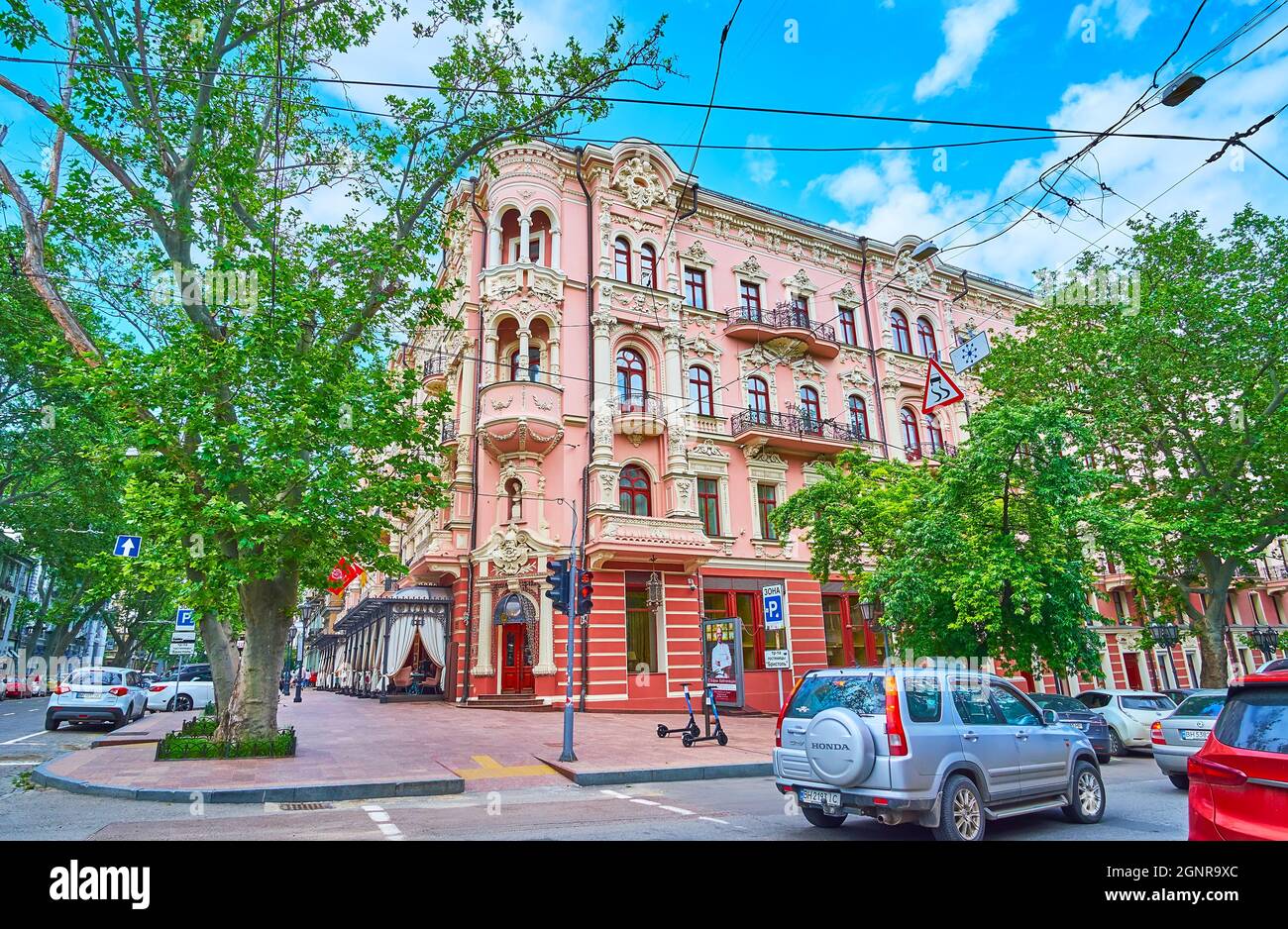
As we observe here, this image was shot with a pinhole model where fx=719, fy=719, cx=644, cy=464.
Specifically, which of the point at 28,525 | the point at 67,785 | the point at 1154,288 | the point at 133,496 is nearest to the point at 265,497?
the point at 133,496

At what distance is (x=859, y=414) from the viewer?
30406 millimetres

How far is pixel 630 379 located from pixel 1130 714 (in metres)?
17.6

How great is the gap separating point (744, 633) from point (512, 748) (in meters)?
12.7

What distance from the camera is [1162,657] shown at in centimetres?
3503

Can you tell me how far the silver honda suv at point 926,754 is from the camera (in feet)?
21.0

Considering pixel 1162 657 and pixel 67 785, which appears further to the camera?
pixel 1162 657

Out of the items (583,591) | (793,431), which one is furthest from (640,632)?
(583,591)

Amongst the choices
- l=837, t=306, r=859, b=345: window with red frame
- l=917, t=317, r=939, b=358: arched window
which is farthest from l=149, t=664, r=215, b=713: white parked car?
l=917, t=317, r=939, b=358: arched window

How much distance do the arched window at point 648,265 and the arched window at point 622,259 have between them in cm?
53

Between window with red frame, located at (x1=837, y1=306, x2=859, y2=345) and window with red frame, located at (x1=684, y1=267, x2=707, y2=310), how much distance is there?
6.66 m

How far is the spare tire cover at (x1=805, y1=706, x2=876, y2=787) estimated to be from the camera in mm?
6430

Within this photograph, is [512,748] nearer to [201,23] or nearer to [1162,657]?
[201,23]

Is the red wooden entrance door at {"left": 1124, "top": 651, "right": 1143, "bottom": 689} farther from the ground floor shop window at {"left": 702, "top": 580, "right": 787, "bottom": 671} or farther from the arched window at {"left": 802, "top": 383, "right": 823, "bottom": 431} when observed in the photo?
the ground floor shop window at {"left": 702, "top": 580, "right": 787, "bottom": 671}
